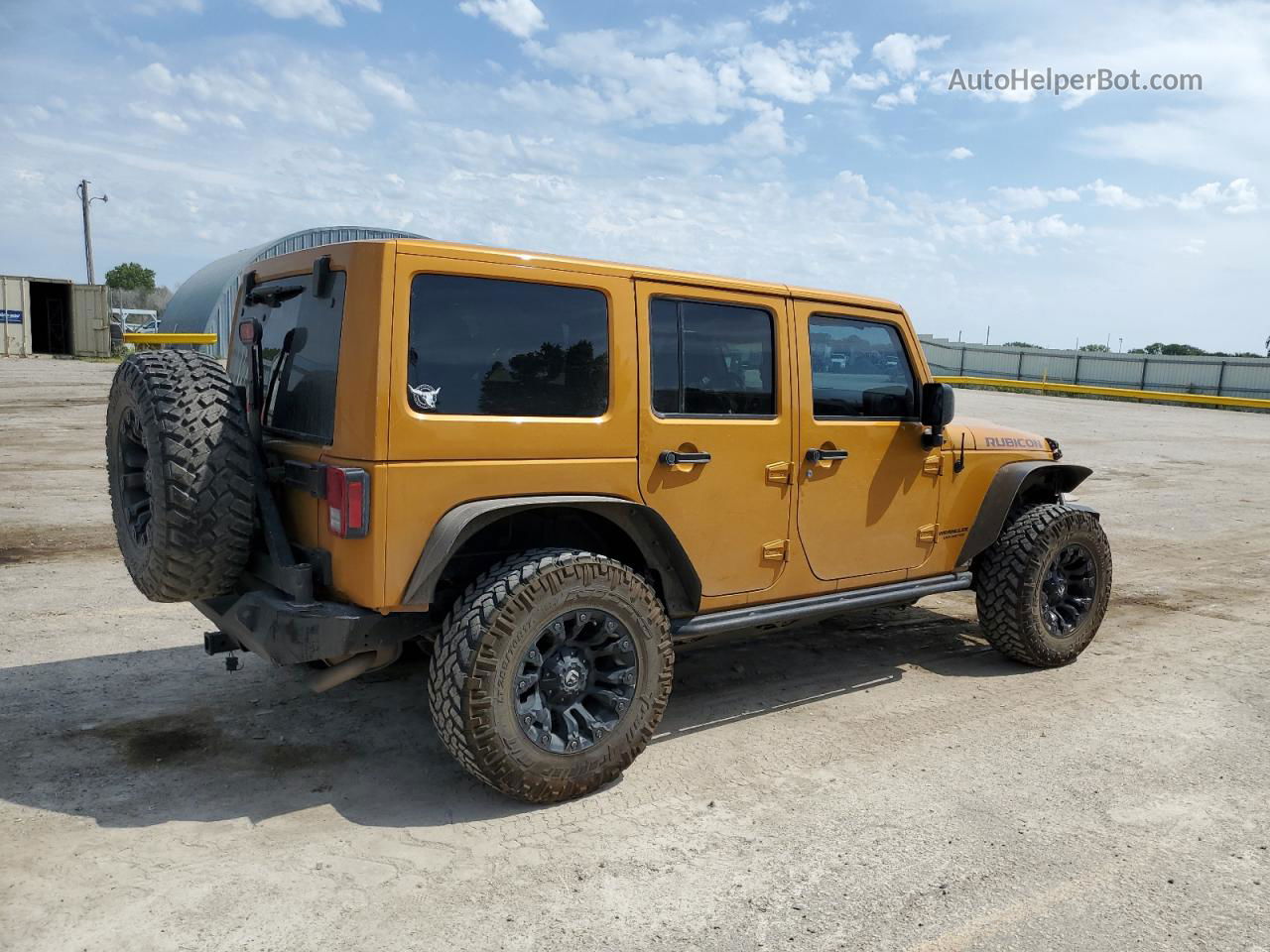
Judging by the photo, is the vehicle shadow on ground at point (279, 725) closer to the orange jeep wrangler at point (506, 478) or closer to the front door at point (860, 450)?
the orange jeep wrangler at point (506, 478)

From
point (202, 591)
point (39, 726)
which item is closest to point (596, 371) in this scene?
point (202, 591)

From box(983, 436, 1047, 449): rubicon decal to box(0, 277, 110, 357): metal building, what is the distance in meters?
36.4

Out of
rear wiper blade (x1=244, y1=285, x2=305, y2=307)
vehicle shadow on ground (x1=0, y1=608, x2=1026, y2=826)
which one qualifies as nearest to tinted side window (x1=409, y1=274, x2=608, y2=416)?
rear wiper blade (x1=244, y1=285, x2=305, y2=307)

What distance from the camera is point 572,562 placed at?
3498 millimetres

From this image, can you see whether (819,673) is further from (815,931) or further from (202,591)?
(202,591)

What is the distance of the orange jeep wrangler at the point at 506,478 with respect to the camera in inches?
130

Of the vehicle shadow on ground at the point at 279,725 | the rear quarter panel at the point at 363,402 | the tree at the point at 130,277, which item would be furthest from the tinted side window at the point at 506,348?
the tree at the point at 130,277

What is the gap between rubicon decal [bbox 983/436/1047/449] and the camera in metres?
5.20

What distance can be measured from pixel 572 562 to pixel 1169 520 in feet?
30.4

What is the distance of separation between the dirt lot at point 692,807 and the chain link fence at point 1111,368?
36.6 m

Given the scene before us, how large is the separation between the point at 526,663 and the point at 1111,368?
43.1 metres

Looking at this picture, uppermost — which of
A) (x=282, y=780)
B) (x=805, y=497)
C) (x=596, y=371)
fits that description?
(x=596, y=371)

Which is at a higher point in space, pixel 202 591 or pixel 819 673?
pixel 202 591

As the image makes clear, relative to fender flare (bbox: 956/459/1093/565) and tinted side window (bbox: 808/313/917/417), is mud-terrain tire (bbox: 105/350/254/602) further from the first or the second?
fender flare (bbox: 956/459/1093/565)
